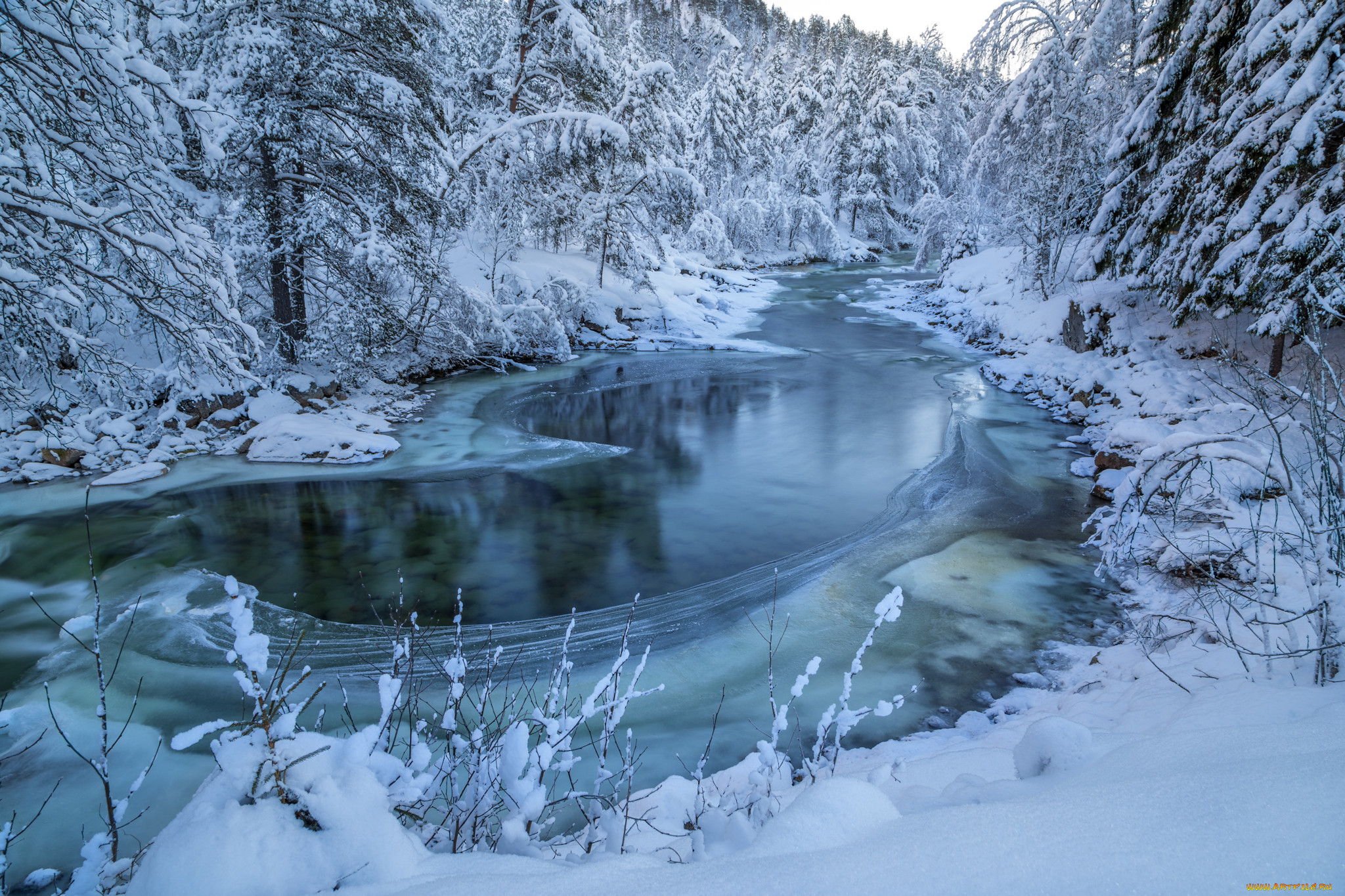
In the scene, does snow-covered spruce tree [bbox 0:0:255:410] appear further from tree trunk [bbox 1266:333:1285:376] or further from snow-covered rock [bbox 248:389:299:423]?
tree trunk [bbox 1266:333:1285:376]

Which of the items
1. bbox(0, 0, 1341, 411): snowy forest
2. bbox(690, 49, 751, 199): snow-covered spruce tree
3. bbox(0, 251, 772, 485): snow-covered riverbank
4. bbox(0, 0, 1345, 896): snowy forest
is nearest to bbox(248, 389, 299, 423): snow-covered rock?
bbox(0, 251, 772, 485): snow-covered riverbank

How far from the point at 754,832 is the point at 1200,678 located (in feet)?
11.5

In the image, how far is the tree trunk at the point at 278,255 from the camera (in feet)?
Answer: 38.1

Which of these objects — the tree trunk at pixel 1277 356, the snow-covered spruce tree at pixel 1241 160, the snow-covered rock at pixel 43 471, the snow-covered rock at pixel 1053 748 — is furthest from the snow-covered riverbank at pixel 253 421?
the tree trunk at pixel 1277 356

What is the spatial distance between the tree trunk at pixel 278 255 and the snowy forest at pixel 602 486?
109 mm

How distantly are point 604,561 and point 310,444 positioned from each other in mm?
6082

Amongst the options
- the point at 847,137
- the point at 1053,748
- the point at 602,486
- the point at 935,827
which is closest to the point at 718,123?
the point at 847,137

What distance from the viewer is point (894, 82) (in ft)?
153

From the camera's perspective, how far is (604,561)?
7.96m

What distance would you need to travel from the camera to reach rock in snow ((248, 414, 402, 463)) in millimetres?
10836

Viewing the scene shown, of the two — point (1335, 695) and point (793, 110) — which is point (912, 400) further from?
point (793, 110)

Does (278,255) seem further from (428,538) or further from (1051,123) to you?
(1051,123)

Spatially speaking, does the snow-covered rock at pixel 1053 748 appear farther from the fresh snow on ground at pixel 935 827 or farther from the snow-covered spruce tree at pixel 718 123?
the snow-covered spruce tree at pixel 718 123

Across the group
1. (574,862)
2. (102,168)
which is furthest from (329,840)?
(102,168)
